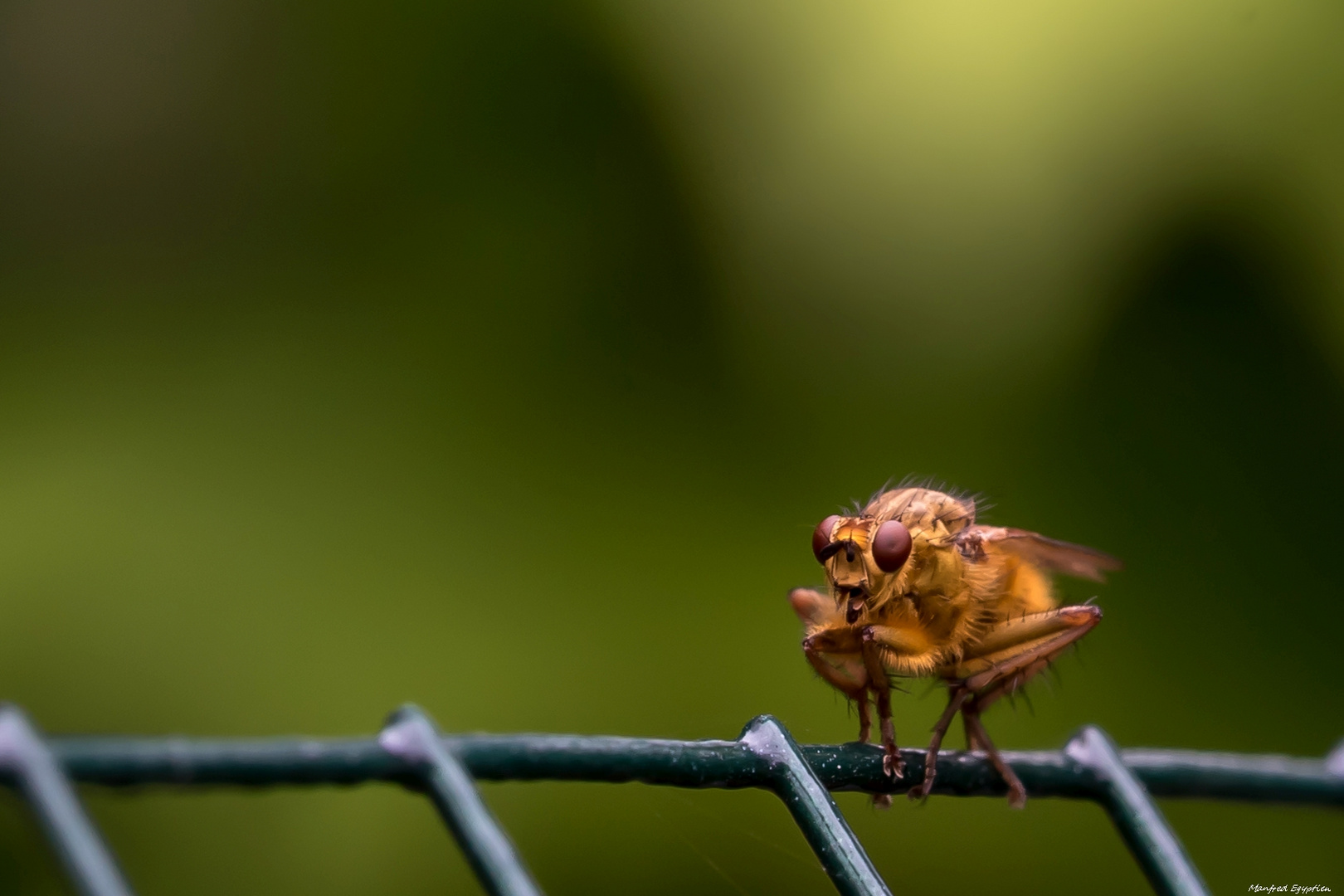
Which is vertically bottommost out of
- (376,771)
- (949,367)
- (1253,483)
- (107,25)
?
(376,771)

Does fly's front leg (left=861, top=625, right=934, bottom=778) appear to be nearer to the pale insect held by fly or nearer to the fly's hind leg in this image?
the pale insect held by fly

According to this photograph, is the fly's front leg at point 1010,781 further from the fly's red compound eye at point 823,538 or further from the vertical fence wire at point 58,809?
the vertical fence wire at point 58,809

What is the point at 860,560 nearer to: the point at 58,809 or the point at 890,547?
the point at 890,547

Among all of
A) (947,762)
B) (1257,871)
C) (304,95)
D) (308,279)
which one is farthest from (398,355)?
(1257,871)

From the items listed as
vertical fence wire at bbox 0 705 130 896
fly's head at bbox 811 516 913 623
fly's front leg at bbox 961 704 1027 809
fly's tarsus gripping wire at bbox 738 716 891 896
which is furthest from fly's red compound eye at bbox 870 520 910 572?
vertical fence wire at bbox 0 705 130 896

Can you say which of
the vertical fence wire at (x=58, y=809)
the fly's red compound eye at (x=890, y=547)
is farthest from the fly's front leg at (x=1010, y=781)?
the vertical fence wire at (x=58, y=809)

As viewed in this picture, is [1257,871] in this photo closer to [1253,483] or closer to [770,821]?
[1253,483]
